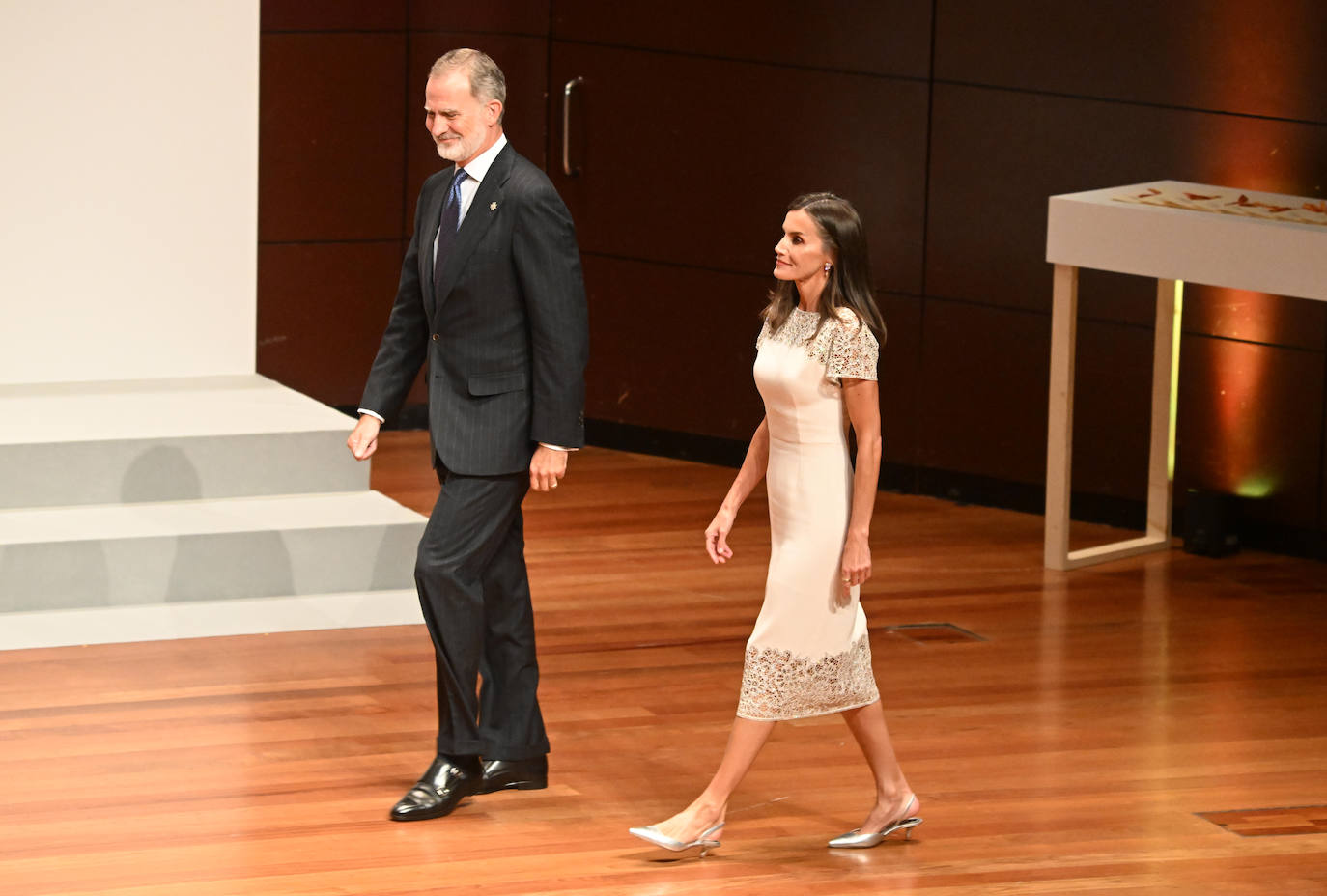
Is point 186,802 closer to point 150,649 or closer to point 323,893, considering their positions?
point 323,893

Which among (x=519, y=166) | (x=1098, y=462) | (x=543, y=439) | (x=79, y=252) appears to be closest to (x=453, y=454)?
(x=543, y=439)

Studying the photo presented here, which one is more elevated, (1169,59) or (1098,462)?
(1169,59)

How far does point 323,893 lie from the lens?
3609 mm

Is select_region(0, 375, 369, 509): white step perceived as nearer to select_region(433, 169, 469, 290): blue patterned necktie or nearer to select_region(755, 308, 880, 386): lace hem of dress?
select_region(433, 169, 469, 290): blue patterned necktie

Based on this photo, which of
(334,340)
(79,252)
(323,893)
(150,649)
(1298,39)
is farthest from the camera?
(334,340)

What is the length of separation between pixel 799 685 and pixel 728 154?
4021 millimetres

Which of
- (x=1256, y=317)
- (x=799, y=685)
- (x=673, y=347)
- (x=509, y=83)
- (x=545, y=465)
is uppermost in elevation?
(x=509, y=83)

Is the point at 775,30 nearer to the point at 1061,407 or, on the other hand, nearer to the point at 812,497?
the point at 1061,407

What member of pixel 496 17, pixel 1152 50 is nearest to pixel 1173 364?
pixel 1152 50

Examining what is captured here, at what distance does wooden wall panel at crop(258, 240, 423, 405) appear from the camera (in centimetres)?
788

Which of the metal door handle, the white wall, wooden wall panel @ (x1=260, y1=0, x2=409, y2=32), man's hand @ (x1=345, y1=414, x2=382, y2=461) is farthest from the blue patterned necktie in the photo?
wooden wall panel @ (x1=260, y1=0, x2=409, y2=32)

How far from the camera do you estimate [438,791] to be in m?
4.04

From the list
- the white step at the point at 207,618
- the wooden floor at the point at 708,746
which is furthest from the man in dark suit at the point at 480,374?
the white step at the point at 207,618

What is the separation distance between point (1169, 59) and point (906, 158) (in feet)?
3.23
